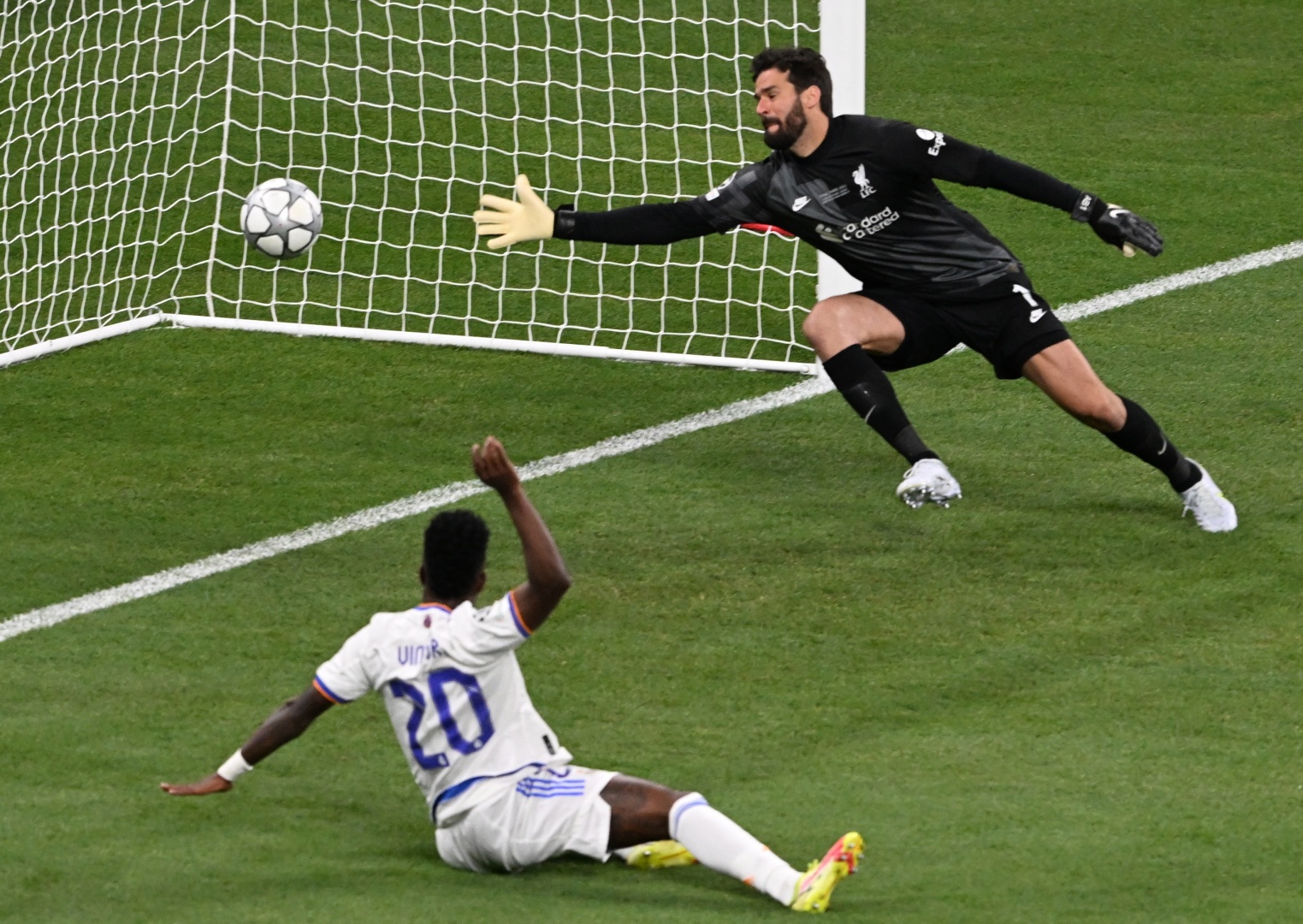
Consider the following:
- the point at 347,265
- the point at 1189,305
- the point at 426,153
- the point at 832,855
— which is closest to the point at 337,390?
the point at 347,265

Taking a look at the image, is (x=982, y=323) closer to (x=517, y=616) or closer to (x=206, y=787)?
(x=517, y=616)

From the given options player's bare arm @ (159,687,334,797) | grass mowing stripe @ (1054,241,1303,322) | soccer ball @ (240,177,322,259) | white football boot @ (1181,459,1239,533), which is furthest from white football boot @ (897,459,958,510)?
soccer ball @ (240,177,322,259)

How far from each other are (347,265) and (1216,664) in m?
5.70

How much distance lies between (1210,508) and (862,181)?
178 centimetres

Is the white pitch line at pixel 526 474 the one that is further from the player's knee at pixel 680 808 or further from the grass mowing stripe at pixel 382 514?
the player's knee at pixel 680 808

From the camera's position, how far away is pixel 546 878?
569 centimetres

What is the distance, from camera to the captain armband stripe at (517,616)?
5.50 meters

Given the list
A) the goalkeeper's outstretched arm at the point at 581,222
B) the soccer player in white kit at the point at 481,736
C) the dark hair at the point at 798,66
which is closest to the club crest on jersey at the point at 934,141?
the dark hair at the point at 798,66

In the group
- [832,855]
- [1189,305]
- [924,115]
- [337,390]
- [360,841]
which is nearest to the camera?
[832,855]

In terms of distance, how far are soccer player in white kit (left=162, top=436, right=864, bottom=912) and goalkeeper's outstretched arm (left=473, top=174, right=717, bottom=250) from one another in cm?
265

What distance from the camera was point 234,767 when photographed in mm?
5754

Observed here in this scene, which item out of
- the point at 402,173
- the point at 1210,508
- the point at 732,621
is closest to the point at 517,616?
the point at 732,621

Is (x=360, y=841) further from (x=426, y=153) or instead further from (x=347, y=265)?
(x=426, y=153)

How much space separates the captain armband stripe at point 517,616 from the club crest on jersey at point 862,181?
3.27 m
